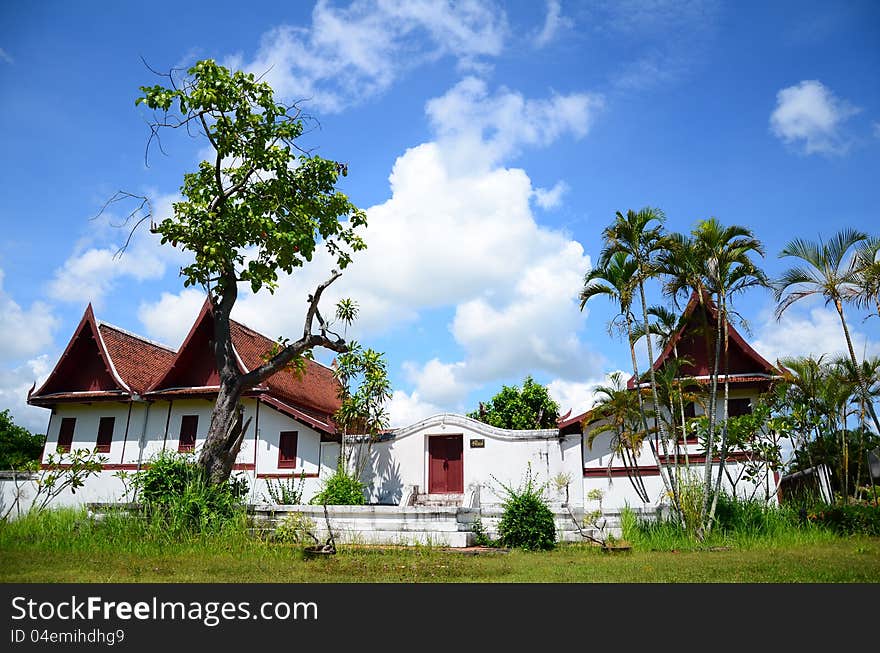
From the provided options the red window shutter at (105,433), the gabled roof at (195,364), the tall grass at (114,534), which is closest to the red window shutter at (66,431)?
Result: the red window shutter at (105,433)

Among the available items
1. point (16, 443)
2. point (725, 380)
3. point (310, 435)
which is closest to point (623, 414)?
point (725, 380)

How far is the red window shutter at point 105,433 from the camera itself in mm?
21234

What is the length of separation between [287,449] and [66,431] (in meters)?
8.63

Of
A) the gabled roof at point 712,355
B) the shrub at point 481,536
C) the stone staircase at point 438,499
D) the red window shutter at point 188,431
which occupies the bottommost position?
the shrub at point 481,536

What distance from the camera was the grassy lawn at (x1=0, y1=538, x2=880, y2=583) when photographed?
313 inches

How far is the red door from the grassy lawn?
7180 millimetres

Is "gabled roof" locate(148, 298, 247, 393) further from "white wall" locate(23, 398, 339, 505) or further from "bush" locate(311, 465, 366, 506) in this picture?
"bush" locate(311, 465, 366, 506)

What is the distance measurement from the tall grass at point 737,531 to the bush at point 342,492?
23.6 feet

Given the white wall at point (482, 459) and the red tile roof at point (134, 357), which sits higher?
the red tile roof at point (134, 357)

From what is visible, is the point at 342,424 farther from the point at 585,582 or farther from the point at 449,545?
the point at 585,582

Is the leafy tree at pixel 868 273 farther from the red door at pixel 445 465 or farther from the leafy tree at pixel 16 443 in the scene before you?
the leafy tree at pixel 16 443

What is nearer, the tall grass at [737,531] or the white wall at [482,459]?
the tall grass at [737,531]
